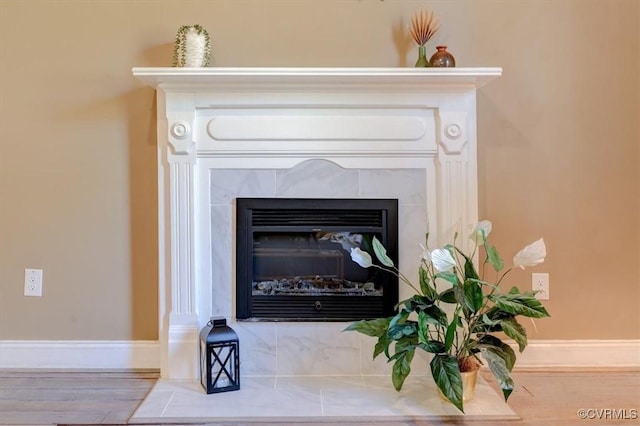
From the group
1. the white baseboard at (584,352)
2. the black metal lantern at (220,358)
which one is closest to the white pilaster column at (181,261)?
the black metal lantern at (220,358)

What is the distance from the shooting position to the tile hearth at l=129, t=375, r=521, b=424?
175 cm

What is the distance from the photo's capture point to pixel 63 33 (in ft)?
7.17

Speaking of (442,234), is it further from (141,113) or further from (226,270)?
(141,113)

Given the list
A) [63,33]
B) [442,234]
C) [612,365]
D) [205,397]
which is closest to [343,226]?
[442,234]

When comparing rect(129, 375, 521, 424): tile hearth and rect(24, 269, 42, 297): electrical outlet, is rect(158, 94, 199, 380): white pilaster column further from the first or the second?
rect(24, 269, 42, 297): electrical outlet

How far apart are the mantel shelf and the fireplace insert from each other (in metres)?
0.54

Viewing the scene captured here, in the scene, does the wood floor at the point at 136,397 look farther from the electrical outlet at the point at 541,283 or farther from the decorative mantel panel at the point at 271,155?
the electrical outlet at the point at 541,283

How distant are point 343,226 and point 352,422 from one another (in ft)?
2.77

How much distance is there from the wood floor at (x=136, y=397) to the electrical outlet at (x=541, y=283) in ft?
1.20

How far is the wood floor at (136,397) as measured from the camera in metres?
1.77

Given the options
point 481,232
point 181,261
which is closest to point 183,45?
point 181,261

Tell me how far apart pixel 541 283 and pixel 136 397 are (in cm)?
195

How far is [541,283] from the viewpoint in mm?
2236

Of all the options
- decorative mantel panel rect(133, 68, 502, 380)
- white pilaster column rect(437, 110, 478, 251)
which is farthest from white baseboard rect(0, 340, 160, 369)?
white pilaster column rect(437, 110, 478, 251)
